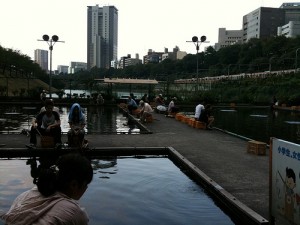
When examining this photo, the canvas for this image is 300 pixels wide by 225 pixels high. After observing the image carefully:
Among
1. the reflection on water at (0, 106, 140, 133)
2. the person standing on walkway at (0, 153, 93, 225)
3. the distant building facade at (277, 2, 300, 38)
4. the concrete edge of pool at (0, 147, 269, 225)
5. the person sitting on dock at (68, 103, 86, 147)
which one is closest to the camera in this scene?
the person standing on walkway at (0, 153, 93, 225)

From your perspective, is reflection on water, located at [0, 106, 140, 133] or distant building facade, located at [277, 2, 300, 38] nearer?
reflection on water, located at [0, 106, 140, 133]

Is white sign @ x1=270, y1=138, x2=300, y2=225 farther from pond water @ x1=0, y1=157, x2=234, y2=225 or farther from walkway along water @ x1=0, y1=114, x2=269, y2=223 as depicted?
pond water @ x1=0, y1=157, x2=234, y2=225

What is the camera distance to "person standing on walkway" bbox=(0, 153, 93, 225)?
94.0 inches

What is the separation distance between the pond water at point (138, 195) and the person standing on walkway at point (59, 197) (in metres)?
3.83

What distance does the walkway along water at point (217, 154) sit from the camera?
760 cm

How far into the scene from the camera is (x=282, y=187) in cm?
510

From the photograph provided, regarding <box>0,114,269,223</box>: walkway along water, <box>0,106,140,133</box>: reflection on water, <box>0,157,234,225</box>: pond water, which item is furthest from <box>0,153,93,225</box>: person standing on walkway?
<box>0,106,140,133</box>: reflection on water

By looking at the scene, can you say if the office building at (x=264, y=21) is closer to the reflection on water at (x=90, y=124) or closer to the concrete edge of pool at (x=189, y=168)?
the reflection on water at (x=90, y=124)

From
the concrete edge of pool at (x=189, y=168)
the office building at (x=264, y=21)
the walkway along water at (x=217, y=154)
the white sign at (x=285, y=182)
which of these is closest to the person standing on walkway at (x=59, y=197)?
the white sign at (x=285, y=182)

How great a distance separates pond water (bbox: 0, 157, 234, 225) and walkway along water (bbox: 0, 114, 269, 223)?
62cm

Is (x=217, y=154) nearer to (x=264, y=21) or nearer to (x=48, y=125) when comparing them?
(x=48, y=125)

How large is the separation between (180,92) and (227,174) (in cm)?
4259

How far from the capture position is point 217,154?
11.8m

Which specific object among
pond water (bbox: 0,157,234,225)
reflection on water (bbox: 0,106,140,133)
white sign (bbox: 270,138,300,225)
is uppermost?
white sign (bbox: 270,138,300,225)
